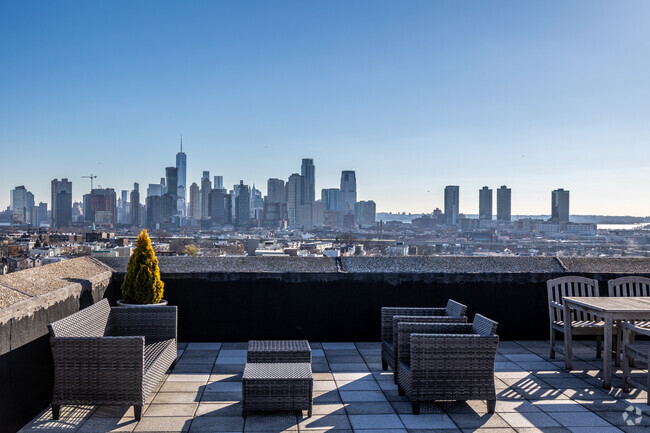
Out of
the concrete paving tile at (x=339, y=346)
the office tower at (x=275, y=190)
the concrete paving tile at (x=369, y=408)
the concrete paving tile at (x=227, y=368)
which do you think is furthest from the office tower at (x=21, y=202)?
the concrete paving tile at (x=369, y=408)

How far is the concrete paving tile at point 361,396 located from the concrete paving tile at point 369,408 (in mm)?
84

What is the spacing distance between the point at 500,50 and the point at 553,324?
7.85 m

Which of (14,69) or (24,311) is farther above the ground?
(14,69)

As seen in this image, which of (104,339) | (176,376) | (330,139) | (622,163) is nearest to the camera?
(104,339)

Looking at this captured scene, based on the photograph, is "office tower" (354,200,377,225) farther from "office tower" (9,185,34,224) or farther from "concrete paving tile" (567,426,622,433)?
"concrete paving tile" (567,426,622,433)

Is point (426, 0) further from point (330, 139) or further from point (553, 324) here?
point (330, 139)

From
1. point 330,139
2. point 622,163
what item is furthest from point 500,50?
point 330,139

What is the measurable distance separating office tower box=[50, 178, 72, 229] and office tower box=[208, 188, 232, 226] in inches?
1736

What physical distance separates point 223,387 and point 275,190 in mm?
177167

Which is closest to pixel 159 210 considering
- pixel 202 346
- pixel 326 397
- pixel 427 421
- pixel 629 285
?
pixel 202 346

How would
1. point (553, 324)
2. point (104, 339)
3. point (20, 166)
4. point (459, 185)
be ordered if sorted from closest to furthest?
1. point (104, 339)
2. point (553, 324)
3. point (20, 166)
4. point (459, 185)

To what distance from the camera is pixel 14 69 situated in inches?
440

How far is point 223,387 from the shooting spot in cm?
484

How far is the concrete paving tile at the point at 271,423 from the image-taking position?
383cm
